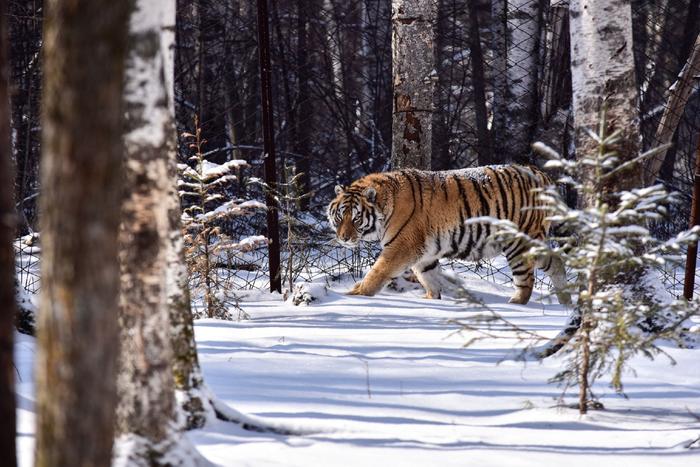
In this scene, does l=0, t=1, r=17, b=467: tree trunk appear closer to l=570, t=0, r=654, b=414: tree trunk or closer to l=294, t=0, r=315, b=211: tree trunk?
l=570, t=0, r=654, b=414: tree trunk

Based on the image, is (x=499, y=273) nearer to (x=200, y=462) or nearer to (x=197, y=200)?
(x=197, y=200)

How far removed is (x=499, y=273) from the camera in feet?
31.7

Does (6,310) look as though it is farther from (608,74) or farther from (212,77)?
(212,77)

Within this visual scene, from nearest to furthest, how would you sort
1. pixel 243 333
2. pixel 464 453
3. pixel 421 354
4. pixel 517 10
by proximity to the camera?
pixel 464 453, pixel 421 354, pixel 243 333, pixel 517 10

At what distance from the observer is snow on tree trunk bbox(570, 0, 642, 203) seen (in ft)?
16.3

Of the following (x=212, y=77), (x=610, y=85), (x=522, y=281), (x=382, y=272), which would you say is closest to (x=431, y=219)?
(x=382, y=272)

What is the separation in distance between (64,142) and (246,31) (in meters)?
12.4

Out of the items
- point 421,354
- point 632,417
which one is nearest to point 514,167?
point 421,354

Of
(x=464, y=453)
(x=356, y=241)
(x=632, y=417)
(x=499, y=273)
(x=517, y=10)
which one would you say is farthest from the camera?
(x=517, y=10)

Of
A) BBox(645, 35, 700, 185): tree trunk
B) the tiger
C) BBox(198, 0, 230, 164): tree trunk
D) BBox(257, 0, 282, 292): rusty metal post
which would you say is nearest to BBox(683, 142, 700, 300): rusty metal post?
BBox(645, 35, 700, 185): tree trunk

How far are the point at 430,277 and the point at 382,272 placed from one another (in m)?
0.54

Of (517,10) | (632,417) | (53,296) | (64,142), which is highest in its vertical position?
(517,10)

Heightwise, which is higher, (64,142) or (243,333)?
(64,142)

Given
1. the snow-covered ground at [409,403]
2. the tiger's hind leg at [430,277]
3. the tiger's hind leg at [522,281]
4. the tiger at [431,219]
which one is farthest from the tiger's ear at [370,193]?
the snow-covered ground at [409,403]
